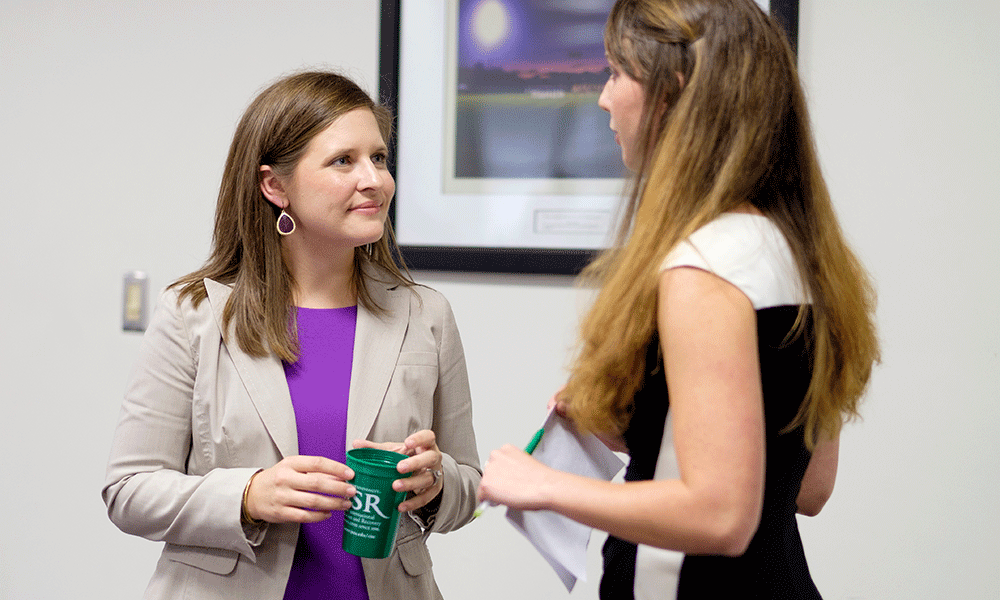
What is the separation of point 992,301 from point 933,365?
163mm

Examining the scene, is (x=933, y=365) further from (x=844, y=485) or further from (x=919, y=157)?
(x=919, y=157)

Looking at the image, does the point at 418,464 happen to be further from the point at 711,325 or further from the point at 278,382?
the point at 711,325

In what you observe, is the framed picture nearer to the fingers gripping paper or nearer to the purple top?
the purple top

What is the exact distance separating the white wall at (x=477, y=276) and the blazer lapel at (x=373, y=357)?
1.72 feet

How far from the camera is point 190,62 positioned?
1993 mm

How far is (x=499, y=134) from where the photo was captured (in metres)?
1.79

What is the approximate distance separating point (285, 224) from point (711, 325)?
0.76 metres

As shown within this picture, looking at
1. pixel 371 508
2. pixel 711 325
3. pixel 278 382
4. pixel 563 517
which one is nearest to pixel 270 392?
pixel 278 382

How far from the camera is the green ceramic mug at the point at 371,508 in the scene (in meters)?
1.01

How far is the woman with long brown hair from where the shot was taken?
75 centimetres

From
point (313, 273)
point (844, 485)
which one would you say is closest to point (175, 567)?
point (313, 273)

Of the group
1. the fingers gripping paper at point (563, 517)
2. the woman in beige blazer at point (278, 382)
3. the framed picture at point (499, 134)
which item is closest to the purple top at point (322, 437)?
the woman in beige blazer at point (278, 382)

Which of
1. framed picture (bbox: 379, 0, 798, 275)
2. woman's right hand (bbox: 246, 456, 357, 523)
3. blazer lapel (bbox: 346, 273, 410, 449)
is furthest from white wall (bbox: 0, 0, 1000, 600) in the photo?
woman's right hand (bbox: 246, 456, 357, 523)

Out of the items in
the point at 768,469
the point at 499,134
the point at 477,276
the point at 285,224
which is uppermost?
the point at 499,134
